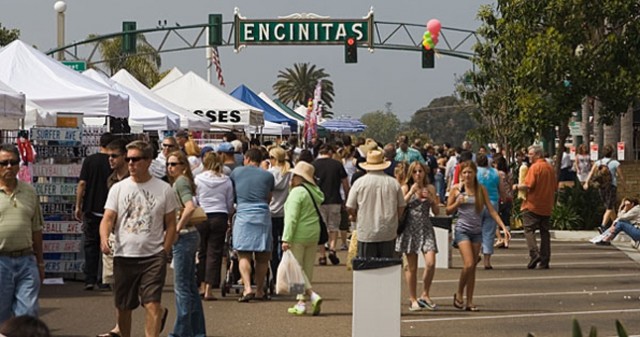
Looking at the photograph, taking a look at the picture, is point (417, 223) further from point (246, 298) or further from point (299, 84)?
point (299, 84)

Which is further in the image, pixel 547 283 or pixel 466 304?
pixel 547 283

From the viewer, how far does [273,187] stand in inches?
627

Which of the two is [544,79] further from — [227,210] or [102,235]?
[102,235]

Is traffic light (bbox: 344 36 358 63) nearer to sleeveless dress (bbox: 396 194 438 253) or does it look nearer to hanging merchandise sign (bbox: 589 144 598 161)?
hanging merchandise sign (bbox: 589 144 598 161)

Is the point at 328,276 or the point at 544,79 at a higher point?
the point at 544,79

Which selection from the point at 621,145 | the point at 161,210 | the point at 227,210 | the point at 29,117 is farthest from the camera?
the point at 621,145

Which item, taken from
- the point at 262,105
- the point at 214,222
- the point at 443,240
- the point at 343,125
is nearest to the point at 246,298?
the point at 214,222

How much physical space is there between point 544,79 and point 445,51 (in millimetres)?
29905

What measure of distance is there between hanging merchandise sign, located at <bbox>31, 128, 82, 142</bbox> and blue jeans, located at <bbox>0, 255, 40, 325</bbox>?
714 cm

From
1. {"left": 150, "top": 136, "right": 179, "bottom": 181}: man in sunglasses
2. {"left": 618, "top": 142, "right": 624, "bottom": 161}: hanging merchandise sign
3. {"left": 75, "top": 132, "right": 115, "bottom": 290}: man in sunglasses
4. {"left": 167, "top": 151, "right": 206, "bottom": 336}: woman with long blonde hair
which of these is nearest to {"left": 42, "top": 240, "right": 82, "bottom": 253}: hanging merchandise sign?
{"left": 75, "top": 132, "right": 115, "bottom": 290}: man in sunglasses

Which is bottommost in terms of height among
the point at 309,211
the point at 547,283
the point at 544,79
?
the point at 547,283

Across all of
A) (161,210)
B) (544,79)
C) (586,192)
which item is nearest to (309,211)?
(161,210)

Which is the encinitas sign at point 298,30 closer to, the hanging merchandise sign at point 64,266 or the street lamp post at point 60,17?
the street lamp post at point 60,17

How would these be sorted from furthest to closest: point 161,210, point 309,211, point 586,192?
point 586,192 < point 309,211 < point 161,210
